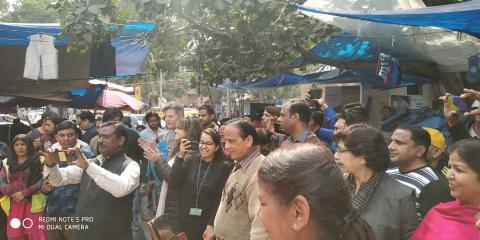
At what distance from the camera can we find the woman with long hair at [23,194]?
5.50m

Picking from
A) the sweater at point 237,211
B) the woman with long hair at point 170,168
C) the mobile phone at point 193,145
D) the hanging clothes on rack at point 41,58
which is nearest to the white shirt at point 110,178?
the woman with long hair at point 170,168

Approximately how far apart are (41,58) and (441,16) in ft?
18.1

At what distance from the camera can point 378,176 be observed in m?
2.63

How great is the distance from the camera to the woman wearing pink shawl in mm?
2314

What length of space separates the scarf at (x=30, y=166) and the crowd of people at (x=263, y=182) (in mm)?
12

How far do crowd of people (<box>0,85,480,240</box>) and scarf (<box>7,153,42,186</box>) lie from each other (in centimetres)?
1

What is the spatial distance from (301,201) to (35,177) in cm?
511

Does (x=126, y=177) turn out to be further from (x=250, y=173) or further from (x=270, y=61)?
(x=270, y=61)

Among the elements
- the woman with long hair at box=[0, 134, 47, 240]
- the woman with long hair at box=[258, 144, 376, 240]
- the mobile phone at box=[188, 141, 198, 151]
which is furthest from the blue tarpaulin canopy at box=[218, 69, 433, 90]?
the woman with long hair at box=[258, 144, 376, 240]

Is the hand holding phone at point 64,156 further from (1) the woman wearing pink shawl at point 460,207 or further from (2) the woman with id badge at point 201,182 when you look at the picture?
(1) the woman wearing pink shawl at point 460,207

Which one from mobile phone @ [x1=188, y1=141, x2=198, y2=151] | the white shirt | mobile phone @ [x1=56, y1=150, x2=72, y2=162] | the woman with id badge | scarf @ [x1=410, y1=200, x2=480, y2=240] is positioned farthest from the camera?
mobile phone @ [x1=188, y1=141, x2=198, y2=151]

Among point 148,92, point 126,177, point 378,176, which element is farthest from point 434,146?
point 148,92

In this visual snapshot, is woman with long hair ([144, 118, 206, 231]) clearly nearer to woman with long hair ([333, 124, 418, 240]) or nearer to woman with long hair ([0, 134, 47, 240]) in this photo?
woman with long hair ([333, 124, 418, 240])

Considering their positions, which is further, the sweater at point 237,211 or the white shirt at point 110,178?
the white shirt at point 110,178
